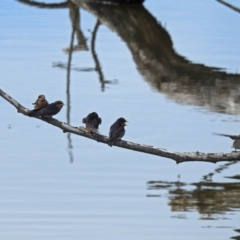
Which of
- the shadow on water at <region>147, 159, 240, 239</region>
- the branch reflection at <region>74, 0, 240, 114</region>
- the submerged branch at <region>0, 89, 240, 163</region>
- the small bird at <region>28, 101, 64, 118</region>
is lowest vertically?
the shadow on water at <region>147, 159, 240, 239</region>

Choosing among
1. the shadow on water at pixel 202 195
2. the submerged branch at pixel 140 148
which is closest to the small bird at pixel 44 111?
the submerged branch at pixel 140 148

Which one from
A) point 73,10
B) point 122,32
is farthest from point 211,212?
point 73,10

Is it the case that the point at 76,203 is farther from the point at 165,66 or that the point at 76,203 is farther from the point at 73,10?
the point at 73,10

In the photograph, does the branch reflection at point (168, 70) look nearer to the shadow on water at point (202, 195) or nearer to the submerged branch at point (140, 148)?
the shadow on water at point (202, 195)

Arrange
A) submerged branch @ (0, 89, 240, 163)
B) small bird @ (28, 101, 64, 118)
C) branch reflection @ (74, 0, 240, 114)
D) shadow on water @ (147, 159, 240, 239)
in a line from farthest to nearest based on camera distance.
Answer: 1. branch reflection @ (74, 0, 240, 114)
2. shadow on water @ (147, 159, 240, 239)
3. small bird @ (28, 101, 64, 118)
4. submerged branch @ (0, 89, 240, 163)

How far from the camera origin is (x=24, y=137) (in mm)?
7180

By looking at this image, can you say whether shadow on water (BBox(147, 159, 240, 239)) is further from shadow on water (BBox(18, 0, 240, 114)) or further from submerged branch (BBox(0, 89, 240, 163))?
shadow on water (BBox(18, 0, 240, 114))

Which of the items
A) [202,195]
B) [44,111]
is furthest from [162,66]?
[44,111]

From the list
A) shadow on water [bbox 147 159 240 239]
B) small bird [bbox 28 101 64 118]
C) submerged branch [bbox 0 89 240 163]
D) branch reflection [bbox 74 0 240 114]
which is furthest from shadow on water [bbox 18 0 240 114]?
small bird [bbox 28 101 64 118]

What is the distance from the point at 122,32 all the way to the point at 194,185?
512cm

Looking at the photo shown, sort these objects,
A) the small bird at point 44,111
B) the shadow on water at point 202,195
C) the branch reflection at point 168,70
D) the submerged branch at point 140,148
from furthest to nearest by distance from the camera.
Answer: the branch reflection at point 168,70
the shadow on water at point 202,195
the small bird at point 44,111
the submerged branch at point 140,148

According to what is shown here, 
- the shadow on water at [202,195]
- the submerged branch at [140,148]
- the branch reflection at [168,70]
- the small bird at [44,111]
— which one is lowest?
the shadow on water at [202,195]

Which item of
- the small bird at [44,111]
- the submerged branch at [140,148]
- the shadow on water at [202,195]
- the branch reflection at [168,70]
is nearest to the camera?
the submerged branch at [140,148]

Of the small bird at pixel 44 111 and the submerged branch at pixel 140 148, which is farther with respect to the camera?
the small bird at pixel 44 111
